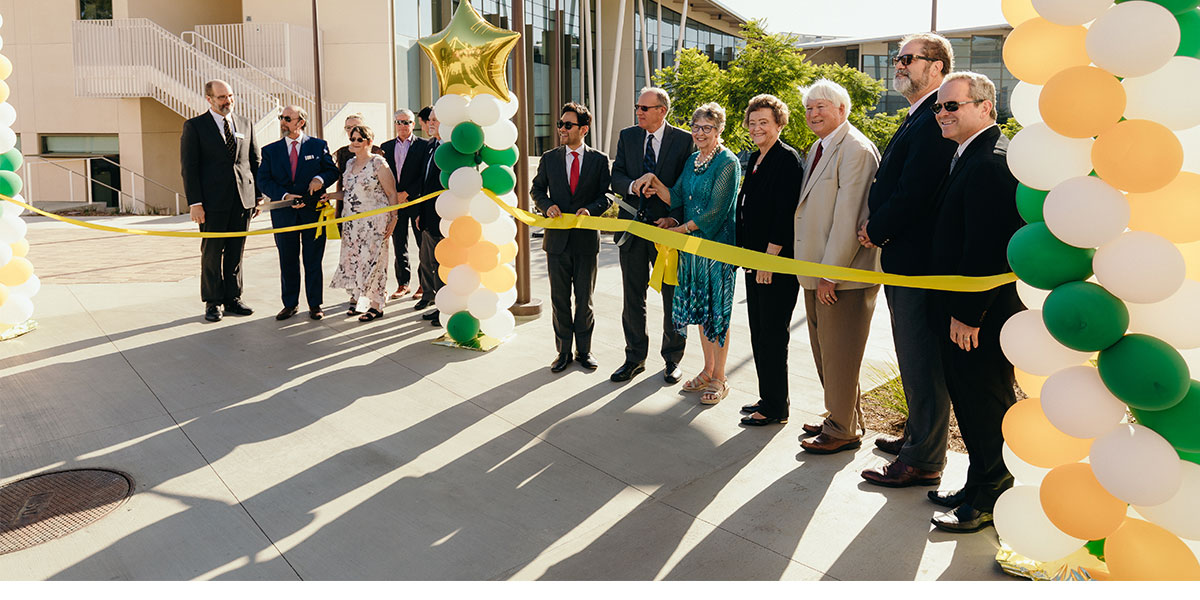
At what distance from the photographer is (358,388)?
6102mm

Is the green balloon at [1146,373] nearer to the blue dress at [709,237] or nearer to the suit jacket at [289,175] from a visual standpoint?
the blue dress at [709,237]

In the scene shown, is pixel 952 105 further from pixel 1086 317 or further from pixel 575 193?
pixel 575 193

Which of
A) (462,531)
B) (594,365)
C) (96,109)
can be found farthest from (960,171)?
(96,109)

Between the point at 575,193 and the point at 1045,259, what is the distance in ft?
13.1

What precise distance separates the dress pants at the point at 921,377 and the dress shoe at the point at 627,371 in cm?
233

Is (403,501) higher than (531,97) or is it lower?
lower

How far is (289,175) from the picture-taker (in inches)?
327

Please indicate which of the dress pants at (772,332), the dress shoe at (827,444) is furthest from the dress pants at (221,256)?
the dress shoe at (827,444)

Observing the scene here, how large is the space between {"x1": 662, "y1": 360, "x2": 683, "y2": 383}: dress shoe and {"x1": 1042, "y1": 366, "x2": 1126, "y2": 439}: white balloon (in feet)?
11.2

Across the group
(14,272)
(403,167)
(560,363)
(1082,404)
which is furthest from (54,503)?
(403,167)

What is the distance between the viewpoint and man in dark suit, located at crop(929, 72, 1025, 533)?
3.55 meters

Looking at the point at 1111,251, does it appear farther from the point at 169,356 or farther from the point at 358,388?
the point at 169,356

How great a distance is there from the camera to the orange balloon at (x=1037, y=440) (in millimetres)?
3111

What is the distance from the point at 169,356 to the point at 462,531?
422 cm
